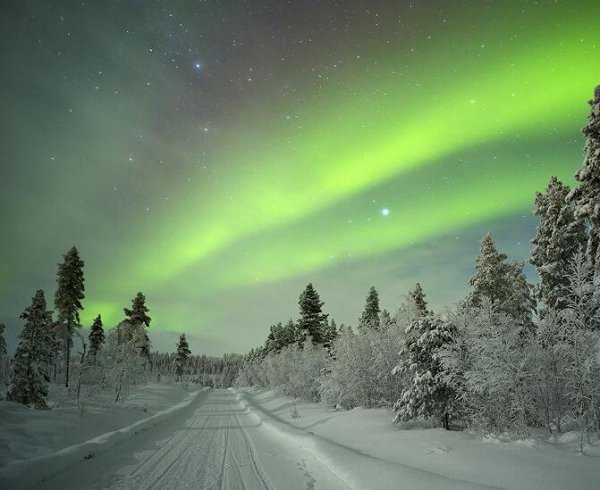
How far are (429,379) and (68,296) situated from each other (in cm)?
4029

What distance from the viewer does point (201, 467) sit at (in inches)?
389

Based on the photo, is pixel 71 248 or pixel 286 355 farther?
pixel 286 355

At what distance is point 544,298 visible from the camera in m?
25.0

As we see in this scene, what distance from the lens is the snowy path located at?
8250mm

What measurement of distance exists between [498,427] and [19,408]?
20.1m

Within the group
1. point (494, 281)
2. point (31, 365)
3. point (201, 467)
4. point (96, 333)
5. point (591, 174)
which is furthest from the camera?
point (96, 333)

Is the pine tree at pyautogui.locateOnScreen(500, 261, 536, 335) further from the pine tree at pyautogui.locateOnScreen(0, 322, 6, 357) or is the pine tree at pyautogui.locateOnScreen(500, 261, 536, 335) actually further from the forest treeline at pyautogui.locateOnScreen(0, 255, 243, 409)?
the pine tree at pyautogui.locateOnScreen(0, 322, 6, 357)

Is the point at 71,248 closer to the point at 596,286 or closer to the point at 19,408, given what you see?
the point at 19,408

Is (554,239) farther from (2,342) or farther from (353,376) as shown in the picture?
(2,342)

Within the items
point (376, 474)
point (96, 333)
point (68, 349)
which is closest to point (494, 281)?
point (376, 474)

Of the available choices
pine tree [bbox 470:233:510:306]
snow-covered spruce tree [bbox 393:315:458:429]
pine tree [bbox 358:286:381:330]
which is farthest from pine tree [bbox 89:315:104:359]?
snow-covered spruce tree [bbox 393:315:458:429]

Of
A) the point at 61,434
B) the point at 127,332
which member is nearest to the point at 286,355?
the point at 127,332

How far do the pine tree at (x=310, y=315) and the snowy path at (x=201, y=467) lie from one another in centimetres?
3292

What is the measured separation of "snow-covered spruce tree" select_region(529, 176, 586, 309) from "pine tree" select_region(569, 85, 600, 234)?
24.5 feet
